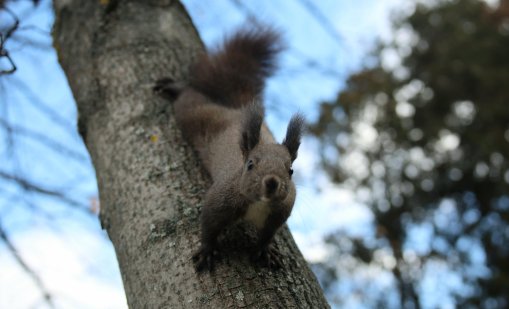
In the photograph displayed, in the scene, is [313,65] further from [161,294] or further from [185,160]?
[161,294]

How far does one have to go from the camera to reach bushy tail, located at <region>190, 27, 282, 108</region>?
3139 millimetres

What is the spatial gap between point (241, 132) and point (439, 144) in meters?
11.0

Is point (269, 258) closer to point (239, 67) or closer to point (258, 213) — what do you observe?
point (258, 213)

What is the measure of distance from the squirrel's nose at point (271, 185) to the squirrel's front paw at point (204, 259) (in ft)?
1.21

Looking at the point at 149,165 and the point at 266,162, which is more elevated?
the point at 149,165

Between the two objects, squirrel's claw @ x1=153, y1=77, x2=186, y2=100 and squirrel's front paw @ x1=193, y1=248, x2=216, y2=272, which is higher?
squirrel's claw @ x1=153, y1=77, x2=186, y2=100

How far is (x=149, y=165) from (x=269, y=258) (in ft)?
2.42

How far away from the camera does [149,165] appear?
2.35 metres

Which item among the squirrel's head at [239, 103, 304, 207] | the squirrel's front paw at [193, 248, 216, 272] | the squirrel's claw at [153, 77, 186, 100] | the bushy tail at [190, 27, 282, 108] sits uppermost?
the bushy tail at [190, 27, 282, 108]

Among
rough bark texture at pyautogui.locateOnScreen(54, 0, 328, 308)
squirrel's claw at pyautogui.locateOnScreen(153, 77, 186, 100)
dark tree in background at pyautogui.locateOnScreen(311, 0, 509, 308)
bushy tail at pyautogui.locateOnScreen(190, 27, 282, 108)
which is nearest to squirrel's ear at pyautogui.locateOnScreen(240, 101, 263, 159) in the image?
rough bark texture at pyautogui.locateOnScreen(54, 0, 328, 308)

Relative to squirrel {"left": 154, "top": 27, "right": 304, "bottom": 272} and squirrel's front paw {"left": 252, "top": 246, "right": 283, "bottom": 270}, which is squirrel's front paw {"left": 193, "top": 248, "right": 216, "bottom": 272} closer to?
squirrel {"left": 154, "top": 27, "right": 304, "bottom": 272}

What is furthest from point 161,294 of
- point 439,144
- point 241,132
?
point 439,144

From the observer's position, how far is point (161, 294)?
189 centimetres

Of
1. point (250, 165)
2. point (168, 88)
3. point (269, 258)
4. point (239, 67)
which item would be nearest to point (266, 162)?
point (250, 165)
